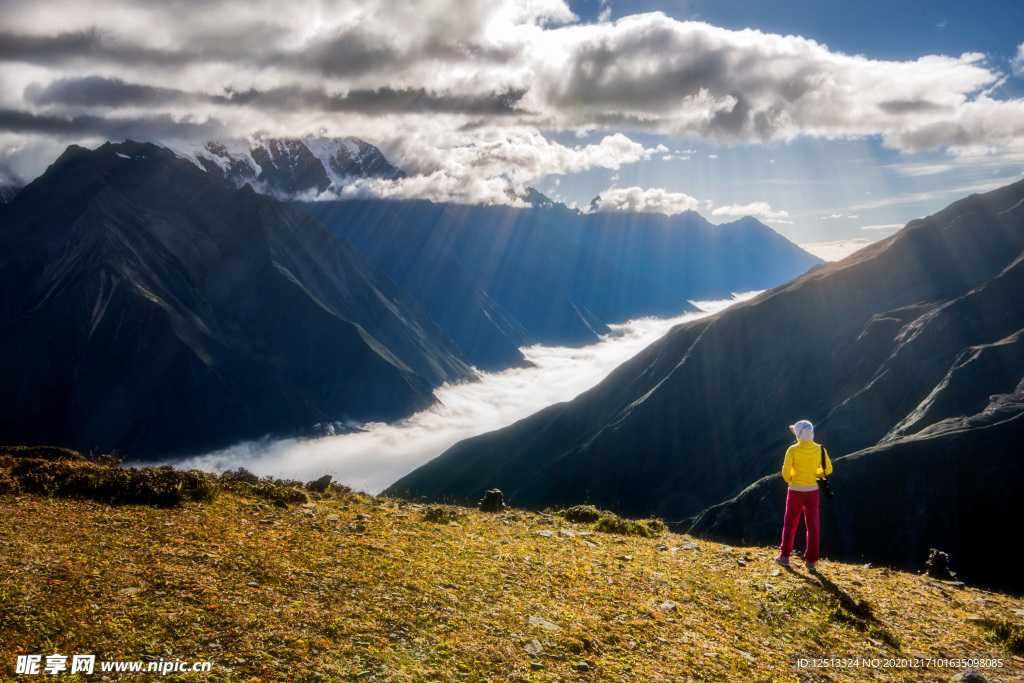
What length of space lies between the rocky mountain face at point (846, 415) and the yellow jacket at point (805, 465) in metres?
74.1

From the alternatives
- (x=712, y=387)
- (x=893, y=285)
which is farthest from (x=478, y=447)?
(x=893, y=285)

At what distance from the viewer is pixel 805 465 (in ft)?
48.2

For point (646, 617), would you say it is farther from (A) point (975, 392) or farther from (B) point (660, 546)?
(A) point (975, 392)

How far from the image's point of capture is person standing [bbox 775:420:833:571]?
14609mm

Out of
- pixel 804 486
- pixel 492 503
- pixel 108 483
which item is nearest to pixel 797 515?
pixel 804 486

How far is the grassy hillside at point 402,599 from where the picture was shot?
7.96 meters

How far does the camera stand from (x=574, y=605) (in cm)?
1080

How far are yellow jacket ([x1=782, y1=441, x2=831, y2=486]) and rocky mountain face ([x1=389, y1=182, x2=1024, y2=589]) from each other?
243ft

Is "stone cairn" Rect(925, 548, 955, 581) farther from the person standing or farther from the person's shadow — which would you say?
the person's shadow

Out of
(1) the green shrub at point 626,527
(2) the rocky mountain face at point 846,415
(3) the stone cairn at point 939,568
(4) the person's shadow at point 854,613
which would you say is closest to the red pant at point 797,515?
(4) the person's shadow at point 854,613

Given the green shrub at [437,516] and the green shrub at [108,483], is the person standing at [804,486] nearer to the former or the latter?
the green shrub at [437,516]

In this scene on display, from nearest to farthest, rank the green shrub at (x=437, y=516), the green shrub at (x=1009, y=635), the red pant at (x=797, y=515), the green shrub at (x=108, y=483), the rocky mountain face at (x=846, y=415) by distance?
1. the green shrub at (x=1009, y=635)
2. the green shrub at (x=108, y=483)
3. the red pant at (x=797, y=515)
4. the green shrub at (x=437, y=516)
5. the rocky mountain face at (x=846, y=415)

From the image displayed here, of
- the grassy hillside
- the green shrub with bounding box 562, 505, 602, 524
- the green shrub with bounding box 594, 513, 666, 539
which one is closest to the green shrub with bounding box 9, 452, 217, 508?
the grassy hillside

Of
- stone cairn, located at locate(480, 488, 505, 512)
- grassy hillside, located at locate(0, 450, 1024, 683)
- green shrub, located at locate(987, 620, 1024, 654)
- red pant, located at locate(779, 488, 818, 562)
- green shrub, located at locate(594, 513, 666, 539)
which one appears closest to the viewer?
grassy hillside, located at locate(0, 450, 1024, 683)
